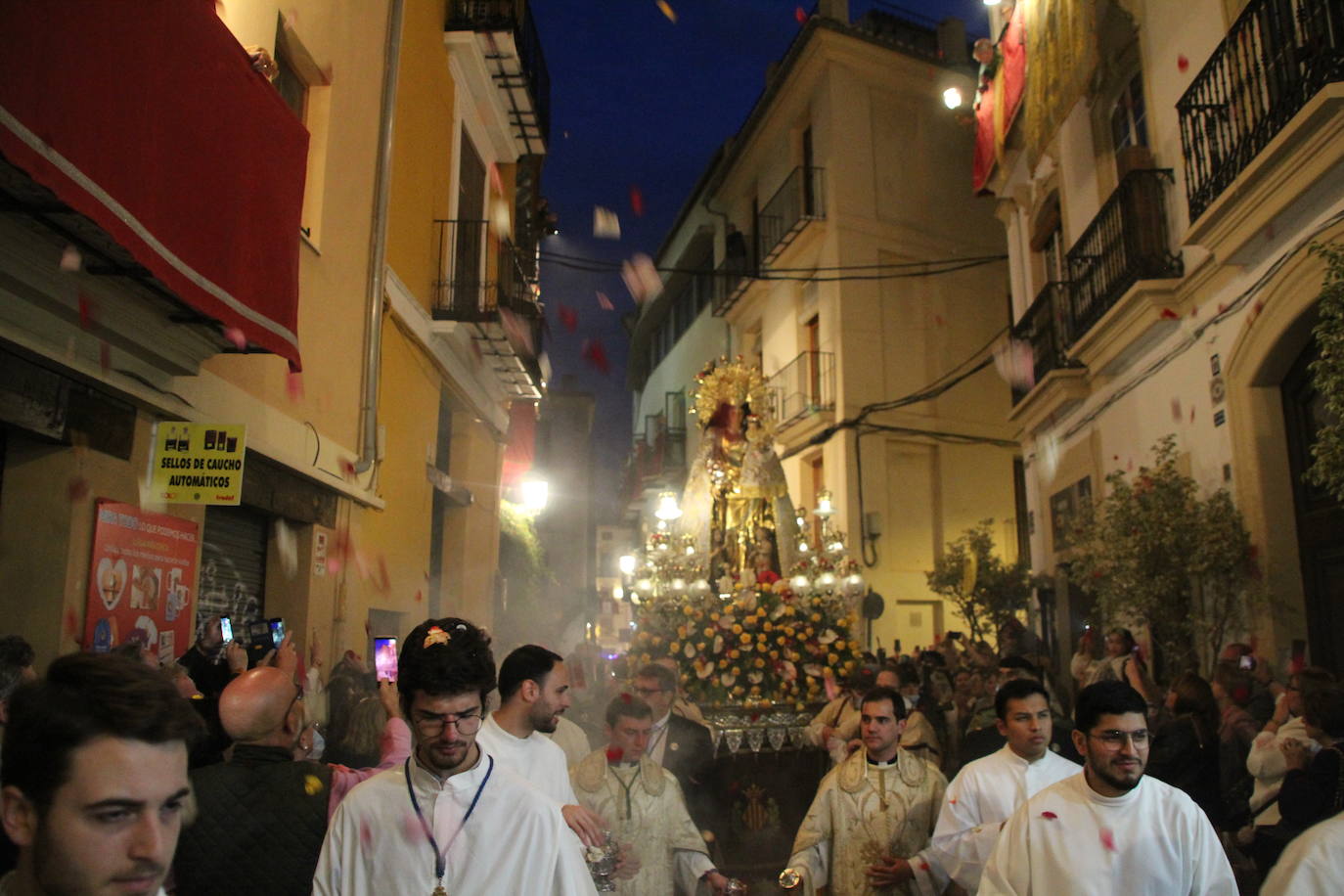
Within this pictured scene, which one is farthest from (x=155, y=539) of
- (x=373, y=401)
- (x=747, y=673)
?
(x=747, y=673)

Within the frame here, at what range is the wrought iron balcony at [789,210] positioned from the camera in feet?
68.3

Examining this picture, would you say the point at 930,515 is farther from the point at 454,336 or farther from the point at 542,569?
the point at 454,336

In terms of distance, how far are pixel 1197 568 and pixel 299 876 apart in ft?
24.0

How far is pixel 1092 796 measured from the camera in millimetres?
3428

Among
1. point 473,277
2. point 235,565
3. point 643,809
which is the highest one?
point 473,277

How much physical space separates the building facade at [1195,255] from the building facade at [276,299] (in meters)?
6.38

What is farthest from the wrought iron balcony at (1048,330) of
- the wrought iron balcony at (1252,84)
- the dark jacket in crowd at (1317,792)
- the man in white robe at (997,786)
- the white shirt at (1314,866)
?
the white shirt at (1314,866)

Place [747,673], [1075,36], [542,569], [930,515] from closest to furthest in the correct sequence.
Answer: [747,673] < [1075,36] < [930,515] < [542,569]

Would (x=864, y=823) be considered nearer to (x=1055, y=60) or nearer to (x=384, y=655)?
(x=384, y=655)

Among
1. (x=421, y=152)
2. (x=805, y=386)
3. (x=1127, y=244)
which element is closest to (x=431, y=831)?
(x=1127, y=244)

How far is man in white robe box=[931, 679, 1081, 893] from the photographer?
13.9 feet

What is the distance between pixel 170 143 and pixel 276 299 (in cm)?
134

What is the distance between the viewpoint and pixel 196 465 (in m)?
6.02

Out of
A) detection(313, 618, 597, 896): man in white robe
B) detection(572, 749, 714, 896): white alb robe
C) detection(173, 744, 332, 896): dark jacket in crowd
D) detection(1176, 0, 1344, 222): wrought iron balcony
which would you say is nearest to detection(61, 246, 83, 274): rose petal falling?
detection(173, 744, 332, 896): dark jacket in crowd
